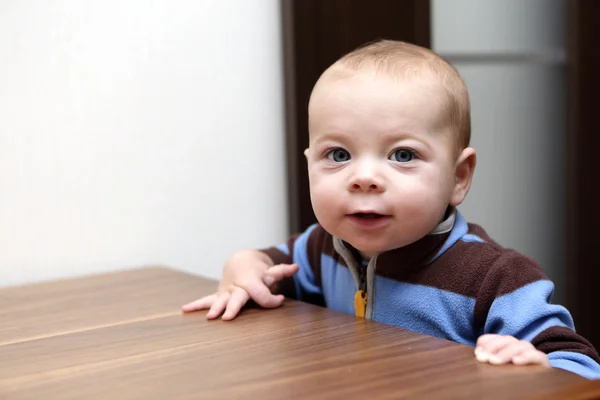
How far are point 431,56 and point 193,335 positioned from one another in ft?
1.34

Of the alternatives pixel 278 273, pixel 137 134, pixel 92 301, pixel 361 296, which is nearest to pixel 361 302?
pixel 361 296

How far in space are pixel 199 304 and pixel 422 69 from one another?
0.36m

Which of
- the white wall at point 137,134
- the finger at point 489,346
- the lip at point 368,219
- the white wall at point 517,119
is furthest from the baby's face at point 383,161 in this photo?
the white wall at point 517,119

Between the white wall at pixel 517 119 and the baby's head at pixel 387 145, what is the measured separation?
0.75 meters

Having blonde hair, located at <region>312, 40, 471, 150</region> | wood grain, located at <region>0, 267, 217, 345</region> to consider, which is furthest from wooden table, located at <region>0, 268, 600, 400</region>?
blonde hair, located at <region>312, 40, 471, 150</region>

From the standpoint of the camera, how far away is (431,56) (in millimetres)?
881

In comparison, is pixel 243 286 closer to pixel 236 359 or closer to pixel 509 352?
pixel 236 359

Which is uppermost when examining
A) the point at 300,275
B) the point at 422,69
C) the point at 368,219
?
the point at 422,69

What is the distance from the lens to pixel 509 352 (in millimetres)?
620

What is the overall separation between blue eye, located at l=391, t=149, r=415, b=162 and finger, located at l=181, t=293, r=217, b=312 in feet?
0.85

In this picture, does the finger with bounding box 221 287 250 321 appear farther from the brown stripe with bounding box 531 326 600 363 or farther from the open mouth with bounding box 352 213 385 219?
the brown stripe with bounding box 531 326 600 363

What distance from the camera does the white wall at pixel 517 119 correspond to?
1641 mm

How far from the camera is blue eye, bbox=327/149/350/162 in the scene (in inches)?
34.0

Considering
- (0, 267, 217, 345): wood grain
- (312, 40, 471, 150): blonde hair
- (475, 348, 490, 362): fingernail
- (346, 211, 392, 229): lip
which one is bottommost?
(0, 267, 217, 345): wood grain
